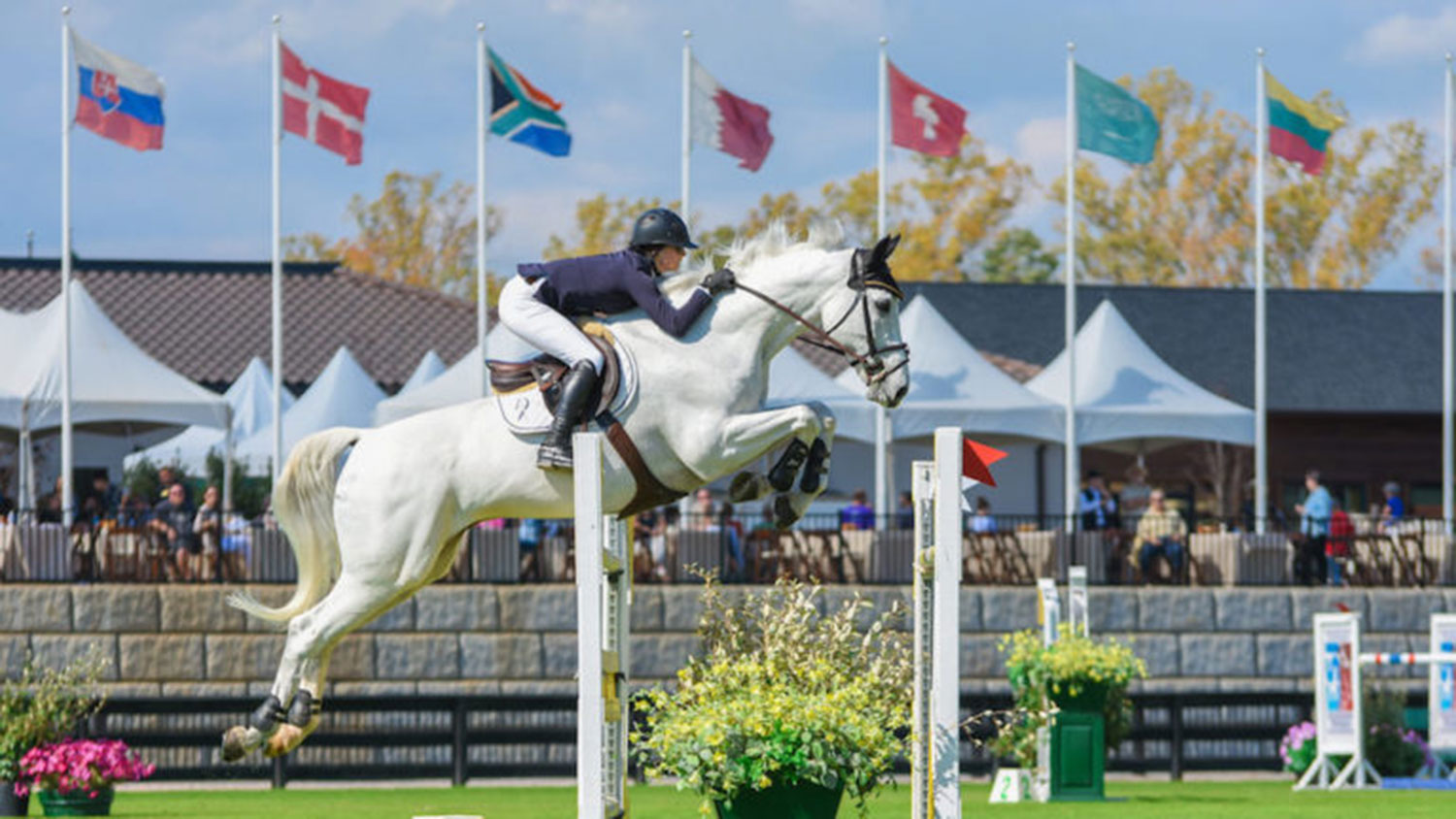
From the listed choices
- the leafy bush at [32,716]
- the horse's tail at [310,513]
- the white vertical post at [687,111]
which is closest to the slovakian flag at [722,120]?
the white vertical post at [687,111]

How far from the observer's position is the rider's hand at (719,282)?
9.59m

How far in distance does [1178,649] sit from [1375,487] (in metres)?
19.0

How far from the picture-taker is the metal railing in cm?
2120

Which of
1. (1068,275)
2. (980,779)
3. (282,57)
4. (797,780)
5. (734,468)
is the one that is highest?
(282,57)

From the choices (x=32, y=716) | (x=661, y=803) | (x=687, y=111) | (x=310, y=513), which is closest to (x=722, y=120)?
(x=687, y=111)

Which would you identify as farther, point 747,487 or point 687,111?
point 687,111

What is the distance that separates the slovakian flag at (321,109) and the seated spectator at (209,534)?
5468 millimetres

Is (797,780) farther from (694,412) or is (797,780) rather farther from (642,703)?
(694,412)

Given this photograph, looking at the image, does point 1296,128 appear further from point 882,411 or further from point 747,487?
point 747,487

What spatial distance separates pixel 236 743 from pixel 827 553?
12.9 m

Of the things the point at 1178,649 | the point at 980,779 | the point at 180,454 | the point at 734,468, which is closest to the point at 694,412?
the point at 734,468

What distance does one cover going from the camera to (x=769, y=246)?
32.2 feet

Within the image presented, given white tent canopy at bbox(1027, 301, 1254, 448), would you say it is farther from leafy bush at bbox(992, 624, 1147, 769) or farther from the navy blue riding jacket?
the navy blue riding jacket

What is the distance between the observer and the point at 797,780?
9383 millimetres
